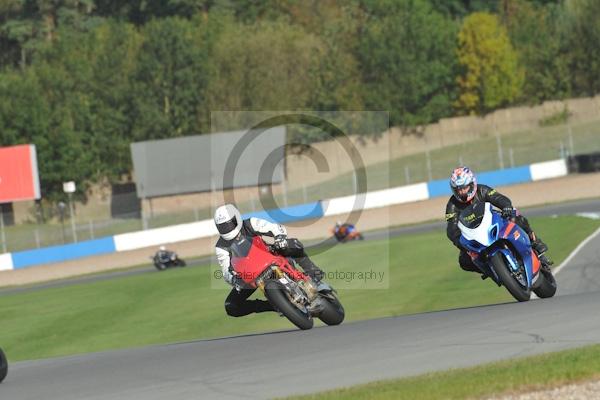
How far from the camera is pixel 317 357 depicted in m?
10.9

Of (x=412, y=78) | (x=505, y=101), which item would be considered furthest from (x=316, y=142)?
(x=505, y=101)

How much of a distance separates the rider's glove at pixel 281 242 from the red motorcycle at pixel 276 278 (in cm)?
11

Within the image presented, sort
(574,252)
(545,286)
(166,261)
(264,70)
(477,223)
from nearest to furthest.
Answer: (477,223) → (545,286) → (574,252) → (166,261) → (264,70)

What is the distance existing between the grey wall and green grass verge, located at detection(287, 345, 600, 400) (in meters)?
45.4

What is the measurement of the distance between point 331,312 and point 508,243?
232 cm

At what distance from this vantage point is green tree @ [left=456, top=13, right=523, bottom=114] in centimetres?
7806

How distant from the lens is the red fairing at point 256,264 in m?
13.1

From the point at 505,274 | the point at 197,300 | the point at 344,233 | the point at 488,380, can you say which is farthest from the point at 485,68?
→ the point at 488,380

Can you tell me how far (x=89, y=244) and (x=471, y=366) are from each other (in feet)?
128

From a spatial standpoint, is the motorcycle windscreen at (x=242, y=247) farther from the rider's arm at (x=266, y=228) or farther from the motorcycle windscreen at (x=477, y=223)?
the motorcycle windscreen at (x=477, y=223)

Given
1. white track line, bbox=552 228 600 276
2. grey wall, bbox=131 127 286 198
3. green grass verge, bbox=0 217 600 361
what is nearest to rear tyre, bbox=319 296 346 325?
green grass verge, bbox=0 217 600 361

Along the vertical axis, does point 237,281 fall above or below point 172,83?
below

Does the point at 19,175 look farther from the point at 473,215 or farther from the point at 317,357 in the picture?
the point at 317,357

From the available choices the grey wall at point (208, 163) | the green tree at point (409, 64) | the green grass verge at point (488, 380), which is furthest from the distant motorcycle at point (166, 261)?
the green tree at point (409, 64)
